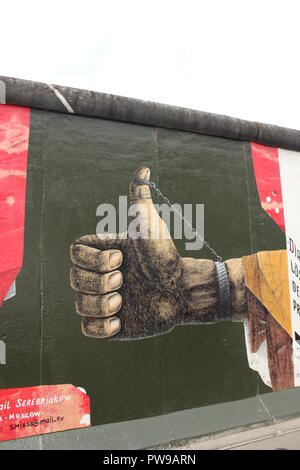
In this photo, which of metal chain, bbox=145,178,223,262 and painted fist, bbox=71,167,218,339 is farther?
metal chain, bbox=145,178,223,262

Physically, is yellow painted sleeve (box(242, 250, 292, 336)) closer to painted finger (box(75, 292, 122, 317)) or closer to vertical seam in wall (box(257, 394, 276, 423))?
vertical seam in wall (box(257, 394, 276, 423))

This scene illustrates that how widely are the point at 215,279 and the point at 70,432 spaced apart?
289cm

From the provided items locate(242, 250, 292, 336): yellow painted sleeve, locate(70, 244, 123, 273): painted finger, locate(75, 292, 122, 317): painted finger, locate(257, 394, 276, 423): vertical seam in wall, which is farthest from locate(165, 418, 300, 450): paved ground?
locate(70, 244, 123, 273): painted finger

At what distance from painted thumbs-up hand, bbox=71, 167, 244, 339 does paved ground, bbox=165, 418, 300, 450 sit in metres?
1.49

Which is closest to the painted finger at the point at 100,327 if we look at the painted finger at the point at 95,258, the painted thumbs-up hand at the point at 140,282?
the painted thumbs-up hand at the point at 140,282

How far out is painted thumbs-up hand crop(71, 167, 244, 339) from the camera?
5500 millimetres

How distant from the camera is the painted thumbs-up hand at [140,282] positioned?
18.0ft

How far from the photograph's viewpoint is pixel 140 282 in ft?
19.2

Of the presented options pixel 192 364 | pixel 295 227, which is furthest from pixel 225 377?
pixel 295 227

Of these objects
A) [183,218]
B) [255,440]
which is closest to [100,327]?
[183,218]

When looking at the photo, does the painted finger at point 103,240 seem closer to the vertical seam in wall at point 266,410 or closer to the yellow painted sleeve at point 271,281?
the yellow painted sleeve at point 271,281

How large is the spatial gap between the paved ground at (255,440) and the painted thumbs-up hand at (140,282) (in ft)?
4.89
